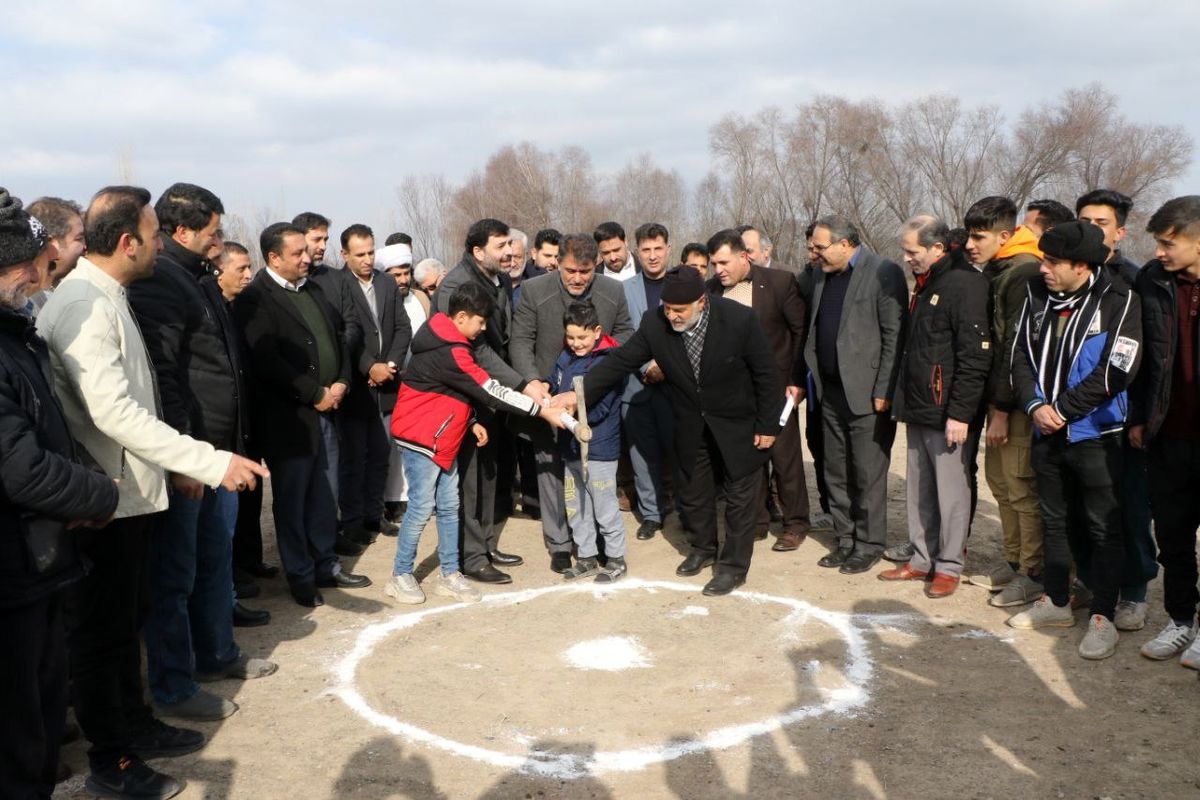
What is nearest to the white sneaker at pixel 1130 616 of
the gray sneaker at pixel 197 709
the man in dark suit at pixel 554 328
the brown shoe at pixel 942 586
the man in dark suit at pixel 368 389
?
the brown shoe at pixel 942 586

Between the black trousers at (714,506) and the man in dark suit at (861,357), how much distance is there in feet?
2.45

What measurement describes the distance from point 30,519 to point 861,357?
16.4 feet

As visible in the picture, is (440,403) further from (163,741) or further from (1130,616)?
(1130,616)

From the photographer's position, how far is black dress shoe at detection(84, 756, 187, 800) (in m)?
3.75

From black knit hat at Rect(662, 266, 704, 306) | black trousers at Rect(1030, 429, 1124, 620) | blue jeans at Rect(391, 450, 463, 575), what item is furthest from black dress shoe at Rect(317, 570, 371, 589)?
black trousers at Rect(1030, 429, 1124, 620)

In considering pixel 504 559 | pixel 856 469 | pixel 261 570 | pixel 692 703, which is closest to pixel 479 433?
pixel 504 559

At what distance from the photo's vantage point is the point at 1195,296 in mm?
4723

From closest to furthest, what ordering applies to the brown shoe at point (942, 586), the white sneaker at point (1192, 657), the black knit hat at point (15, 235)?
the black knit hat at point (15, 235) < the white sneaker at point (1192, 657) < the brown shoe at point (942, 586)

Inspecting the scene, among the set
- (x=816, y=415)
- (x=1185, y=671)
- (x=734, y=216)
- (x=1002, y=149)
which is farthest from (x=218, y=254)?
(x=1002, y=149)

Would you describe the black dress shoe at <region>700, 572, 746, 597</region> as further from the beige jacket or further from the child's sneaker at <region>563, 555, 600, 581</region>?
the beige jacket

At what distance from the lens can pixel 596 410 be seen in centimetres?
637

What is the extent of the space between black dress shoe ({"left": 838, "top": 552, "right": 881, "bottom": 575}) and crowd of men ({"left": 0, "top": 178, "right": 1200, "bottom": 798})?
0.02 metres

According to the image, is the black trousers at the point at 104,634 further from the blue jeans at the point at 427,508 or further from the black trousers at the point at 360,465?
the black trousers at the point at 360,465

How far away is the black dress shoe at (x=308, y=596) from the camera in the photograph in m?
6.04
